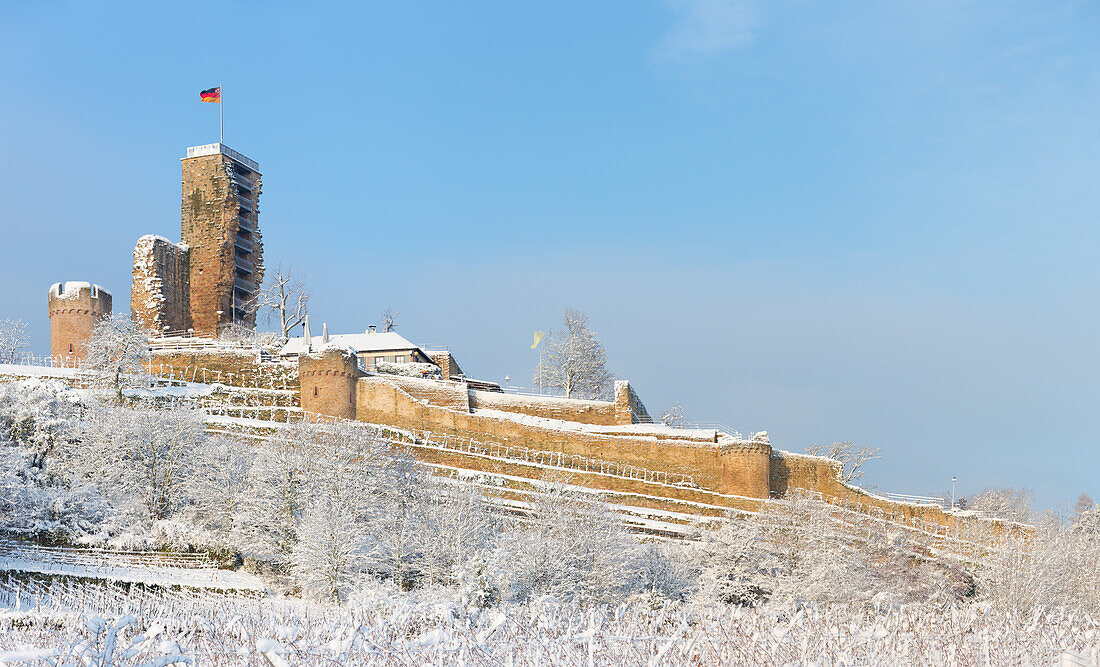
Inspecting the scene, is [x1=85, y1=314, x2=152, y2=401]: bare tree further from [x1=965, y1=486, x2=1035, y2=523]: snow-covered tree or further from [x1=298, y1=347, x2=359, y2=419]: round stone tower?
[x1=965, y1=486, x2=1035, y2=523]: snow-covered tree

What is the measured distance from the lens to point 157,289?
51.4m

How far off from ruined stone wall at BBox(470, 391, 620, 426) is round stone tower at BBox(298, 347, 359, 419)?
18.5ft

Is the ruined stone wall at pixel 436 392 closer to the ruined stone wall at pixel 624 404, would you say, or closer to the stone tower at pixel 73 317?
the ruined stone wall at pixel 624 404

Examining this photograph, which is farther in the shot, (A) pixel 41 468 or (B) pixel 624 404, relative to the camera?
(B) pixel 624 404

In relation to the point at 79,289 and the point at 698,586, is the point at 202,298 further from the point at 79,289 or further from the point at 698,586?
the point at 698,586

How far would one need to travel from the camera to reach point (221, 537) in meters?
29.7

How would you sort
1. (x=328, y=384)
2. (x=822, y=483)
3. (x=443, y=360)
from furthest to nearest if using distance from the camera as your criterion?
(x=443, y=360), (x=328, y=384), (x=822, y=483)

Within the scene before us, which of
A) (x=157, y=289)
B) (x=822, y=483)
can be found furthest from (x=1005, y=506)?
(x=157, y=289)

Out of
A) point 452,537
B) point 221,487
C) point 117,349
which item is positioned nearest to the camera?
point 452,537

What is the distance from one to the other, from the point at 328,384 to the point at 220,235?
16373mm

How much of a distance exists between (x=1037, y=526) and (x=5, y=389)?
4109 cm

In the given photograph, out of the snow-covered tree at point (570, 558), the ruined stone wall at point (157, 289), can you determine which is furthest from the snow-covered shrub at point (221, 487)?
the ruined stone wall at point (157, 289)

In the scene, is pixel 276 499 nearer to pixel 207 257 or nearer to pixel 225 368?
pixel 225 368

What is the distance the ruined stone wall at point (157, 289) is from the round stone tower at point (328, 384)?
11.8 meters
